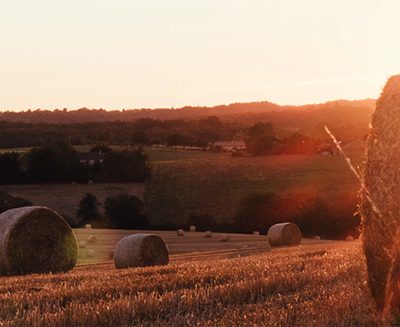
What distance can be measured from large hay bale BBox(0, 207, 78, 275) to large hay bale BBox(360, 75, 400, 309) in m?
13.6

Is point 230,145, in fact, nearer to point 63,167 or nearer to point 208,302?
point 63,167

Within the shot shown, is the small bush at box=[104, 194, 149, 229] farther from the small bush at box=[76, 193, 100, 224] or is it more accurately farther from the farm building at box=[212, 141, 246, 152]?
the farm building at box=[212, 141, 246, 152]

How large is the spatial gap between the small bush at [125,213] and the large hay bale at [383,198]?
42780mm

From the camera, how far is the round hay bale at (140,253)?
840 inches

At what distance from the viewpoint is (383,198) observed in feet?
24.6

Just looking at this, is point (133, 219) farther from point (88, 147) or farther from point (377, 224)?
point (377, 224)

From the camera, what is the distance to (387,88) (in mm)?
7770

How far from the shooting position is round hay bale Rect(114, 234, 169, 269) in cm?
2133

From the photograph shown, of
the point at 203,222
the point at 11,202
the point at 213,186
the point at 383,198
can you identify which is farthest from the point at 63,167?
the point at 383,198

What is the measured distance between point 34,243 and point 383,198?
14200 mm

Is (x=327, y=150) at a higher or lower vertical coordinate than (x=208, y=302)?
lower

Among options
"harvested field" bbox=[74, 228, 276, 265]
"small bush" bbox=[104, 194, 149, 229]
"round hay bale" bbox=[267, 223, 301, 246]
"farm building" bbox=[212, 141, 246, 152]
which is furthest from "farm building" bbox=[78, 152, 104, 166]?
"round hay bale" bbox=[267, 223, 301, 246]

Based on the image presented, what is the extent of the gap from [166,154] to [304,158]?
618 inches

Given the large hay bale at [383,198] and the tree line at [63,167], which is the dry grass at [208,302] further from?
the tree line at [63,167]
